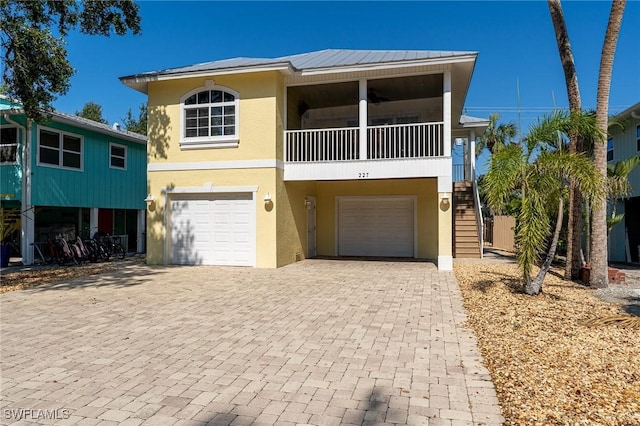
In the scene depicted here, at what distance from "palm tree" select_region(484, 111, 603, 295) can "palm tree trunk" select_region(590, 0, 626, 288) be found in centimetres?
130

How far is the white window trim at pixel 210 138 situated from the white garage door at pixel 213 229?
1521 millimetres

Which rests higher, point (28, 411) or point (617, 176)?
point (617, 176)

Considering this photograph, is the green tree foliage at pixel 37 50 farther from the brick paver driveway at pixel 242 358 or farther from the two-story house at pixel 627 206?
the two-story house at pixel 627 206

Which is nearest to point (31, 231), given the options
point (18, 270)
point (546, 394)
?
point (18, 270)

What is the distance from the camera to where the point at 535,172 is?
7730mm

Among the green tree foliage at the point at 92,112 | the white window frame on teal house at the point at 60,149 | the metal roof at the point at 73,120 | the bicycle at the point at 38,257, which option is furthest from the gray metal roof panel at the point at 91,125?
the green tree foliage at the point at 92,112

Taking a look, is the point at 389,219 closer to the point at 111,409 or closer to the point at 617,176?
the point at 617,176

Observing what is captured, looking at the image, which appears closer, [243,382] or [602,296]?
[243,382]

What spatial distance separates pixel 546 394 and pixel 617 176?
10.8m

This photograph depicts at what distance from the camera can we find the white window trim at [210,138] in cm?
1212

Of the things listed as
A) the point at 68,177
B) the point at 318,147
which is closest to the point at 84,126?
the point at 68,177

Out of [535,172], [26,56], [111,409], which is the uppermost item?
[26,56]

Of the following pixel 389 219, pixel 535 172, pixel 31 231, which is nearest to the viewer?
pixel 535 172

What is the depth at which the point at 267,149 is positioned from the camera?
1186cm
